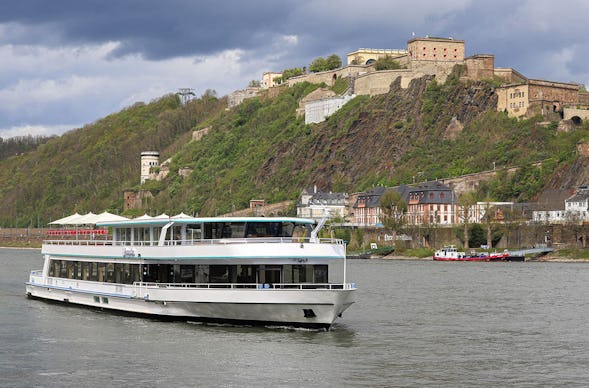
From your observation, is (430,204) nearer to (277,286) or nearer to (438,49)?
(438,49)

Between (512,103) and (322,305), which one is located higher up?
(512,103)

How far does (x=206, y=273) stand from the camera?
46344 millimetres

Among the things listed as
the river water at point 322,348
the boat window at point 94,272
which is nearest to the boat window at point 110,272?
the boat window at point 94,272

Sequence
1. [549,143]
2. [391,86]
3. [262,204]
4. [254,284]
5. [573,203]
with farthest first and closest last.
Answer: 1. [391,86]
2. [262,204]
3. [549,143]
4. [573,203]
5. [254,284]

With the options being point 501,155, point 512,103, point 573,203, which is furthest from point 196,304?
point 512,103

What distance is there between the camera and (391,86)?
193m

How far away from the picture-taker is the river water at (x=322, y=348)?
3572 cm

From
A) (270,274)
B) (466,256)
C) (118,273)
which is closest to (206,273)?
(270,274)

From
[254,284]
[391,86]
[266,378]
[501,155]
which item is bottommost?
[266,378]

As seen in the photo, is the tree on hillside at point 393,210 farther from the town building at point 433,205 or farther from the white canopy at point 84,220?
the white canopy at point 84,220

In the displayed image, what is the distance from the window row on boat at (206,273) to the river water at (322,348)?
203 centimetres

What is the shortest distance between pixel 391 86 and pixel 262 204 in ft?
111

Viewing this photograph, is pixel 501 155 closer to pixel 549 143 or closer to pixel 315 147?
pixel 549 143

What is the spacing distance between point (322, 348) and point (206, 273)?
305 inches
